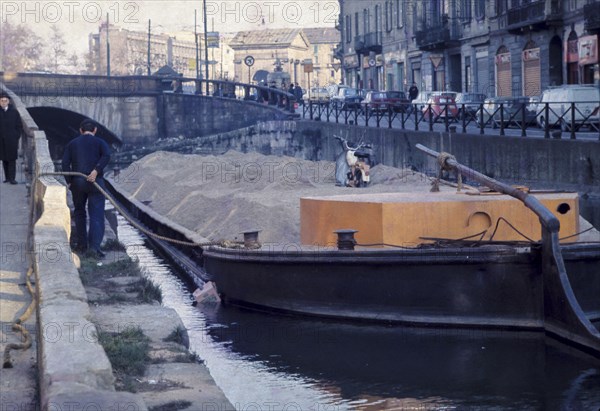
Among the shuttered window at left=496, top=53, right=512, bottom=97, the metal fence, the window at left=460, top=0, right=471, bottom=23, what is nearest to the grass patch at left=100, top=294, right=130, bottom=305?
the metal fence

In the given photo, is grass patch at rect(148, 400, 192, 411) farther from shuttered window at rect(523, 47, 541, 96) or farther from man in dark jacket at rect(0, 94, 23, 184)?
shuttered window at rect(523, 47, 541, 96)

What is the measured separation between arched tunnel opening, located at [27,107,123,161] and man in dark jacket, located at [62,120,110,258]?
127 feet

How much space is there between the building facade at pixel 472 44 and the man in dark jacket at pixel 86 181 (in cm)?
2574

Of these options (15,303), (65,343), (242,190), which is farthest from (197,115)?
(65,343)

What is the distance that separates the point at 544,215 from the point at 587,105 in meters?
19.3

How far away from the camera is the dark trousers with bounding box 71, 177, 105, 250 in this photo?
1341 centimetres

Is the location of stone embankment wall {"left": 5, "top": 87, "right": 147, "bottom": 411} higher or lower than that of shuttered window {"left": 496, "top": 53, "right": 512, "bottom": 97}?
lower

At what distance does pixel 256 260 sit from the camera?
13.5m

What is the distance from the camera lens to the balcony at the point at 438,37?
53719 millimetres

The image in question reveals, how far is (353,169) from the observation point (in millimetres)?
24547

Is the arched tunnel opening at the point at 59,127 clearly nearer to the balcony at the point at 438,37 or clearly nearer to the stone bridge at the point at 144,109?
the stone bridge at the point at 144,109

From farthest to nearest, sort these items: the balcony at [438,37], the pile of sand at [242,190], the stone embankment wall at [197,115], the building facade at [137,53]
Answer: the building facade at [137,53]
the stone embankment wall at [197,115]
the balcony at [438,37]
the pile of sand at [242,190]

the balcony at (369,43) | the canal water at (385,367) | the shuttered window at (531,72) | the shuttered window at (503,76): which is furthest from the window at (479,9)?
the canal water at (385,367)

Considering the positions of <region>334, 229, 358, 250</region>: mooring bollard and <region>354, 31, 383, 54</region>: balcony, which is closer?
<region>334, 229, 358, 250</region>: mooring bollard
